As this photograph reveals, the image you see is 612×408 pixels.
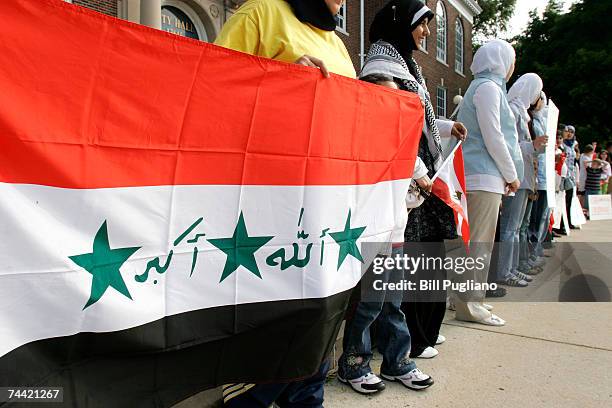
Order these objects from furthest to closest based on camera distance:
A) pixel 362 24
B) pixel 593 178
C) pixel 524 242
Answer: pixel 362 24, pixel 593 178, pixel 524 242

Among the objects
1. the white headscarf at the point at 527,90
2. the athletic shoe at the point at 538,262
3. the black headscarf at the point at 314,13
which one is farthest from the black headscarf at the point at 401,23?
the athletic shoe at the point at 538,262

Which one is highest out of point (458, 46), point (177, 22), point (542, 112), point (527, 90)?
point (458, 46)

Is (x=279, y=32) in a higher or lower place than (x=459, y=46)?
lower

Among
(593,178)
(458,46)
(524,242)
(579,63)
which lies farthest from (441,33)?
(524,242)

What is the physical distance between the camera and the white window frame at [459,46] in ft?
82.3

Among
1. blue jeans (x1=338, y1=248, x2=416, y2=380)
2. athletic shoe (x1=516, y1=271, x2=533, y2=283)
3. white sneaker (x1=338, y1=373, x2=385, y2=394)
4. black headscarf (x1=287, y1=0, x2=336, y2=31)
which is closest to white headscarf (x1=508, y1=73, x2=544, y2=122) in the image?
athletic shoe (x1=516, y1=271, x2=533, y2=283)

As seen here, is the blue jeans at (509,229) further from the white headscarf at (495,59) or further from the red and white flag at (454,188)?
the red and white flag at (454,188)

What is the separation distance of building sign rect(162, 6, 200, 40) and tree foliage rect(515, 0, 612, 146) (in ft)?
72.7

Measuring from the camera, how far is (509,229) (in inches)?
204

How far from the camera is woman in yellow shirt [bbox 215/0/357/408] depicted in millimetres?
2076

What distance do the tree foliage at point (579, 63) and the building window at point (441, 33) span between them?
24.6 ft

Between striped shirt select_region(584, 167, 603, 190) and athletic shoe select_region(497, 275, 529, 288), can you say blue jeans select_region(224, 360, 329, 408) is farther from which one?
striped shirt select_region(584, 167, 603, 190)

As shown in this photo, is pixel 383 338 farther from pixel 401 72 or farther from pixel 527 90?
pixel 527 90

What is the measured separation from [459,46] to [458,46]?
5.0 inches
